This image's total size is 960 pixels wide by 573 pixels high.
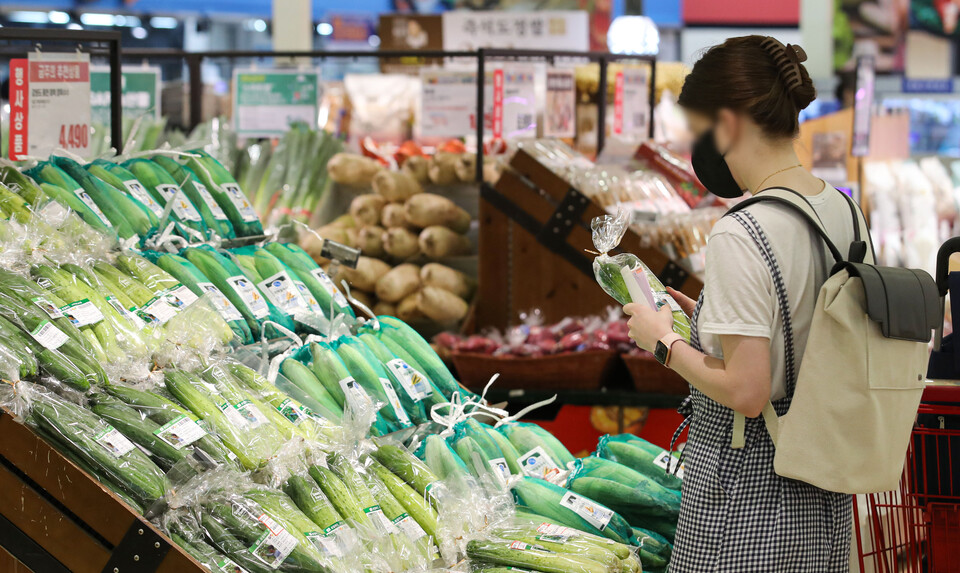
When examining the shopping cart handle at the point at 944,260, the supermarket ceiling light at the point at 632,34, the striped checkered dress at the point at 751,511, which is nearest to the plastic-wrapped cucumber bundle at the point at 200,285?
the striped checkered dress at the point at 751,511

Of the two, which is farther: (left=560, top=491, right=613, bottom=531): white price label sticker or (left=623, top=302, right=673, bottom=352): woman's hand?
(left=560, top=491, right=613, bottom=531): white price label sticker

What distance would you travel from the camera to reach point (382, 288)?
4.61m

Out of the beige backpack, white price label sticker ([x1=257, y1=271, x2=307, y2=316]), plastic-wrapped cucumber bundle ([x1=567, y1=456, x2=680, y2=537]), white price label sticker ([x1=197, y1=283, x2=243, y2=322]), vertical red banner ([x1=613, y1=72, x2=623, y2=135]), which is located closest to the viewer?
the beige backpack

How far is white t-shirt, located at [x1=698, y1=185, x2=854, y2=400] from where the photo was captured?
5.43 feet

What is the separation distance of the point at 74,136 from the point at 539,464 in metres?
1.66

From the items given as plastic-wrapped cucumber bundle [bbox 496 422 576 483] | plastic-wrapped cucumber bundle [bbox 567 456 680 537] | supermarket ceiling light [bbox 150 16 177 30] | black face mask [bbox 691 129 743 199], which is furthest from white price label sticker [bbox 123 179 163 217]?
supermarket ceiling light [bbox 150 16 177 30]

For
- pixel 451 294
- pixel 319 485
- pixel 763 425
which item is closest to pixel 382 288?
pixel 451 294

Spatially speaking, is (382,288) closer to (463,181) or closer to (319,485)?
(463,181)

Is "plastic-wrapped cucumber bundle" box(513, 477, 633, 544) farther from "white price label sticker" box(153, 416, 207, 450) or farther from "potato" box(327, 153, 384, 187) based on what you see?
"potato" box(327, 153, 384, 187)

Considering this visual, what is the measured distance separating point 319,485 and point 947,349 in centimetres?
148

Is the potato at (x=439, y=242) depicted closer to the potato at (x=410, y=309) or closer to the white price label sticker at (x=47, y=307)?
the potato at (x=410, y=309)

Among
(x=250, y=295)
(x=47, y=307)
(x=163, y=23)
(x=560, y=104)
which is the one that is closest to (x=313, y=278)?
(x=250, y=295)

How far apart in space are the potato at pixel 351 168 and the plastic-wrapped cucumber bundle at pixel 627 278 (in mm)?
3199

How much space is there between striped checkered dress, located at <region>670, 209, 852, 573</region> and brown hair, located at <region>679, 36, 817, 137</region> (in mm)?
184
